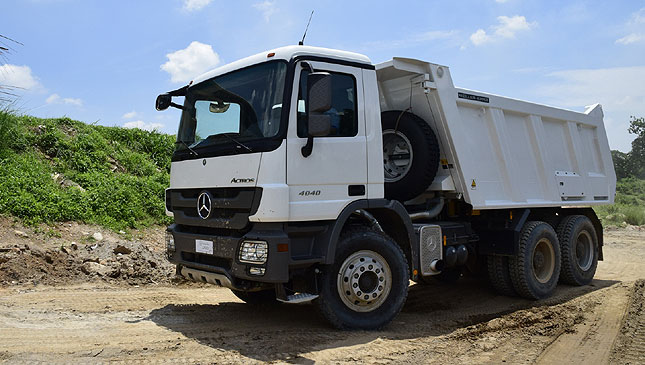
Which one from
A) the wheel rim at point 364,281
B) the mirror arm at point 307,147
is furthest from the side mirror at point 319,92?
the wheel rim at point 364,281

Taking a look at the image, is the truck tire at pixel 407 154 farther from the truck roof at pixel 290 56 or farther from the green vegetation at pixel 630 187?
the green vegetation at pixel 630 187

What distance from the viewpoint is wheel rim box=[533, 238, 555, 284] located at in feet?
26.4

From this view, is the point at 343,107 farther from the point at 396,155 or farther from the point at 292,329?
the point at 292,329

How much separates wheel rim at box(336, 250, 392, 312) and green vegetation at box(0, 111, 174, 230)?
21.3ft

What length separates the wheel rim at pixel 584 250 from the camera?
29.8 ft

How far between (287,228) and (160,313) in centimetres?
217

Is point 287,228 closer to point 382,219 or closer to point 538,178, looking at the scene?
point 382,219

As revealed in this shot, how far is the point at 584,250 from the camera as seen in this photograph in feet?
30.2

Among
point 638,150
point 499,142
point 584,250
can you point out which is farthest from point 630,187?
point 499,142

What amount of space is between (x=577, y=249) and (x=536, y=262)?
1543mm

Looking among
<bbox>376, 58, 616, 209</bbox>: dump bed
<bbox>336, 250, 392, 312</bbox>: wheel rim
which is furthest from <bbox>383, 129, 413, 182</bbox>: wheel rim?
<bbox>336, 250, 392, 312</bbox>: wheel rim

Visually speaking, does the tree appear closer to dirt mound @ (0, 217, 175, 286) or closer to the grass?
the grass

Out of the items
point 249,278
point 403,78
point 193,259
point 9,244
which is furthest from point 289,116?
point 9,244

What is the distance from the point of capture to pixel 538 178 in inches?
324
